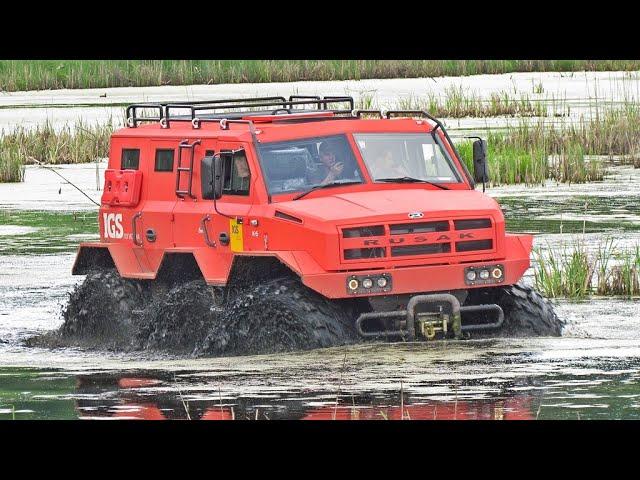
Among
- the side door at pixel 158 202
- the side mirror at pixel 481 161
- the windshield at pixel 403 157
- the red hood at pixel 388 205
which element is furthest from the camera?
the side door at pixel 158 202

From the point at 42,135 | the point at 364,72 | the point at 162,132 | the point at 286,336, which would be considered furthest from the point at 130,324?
the point at 364,72

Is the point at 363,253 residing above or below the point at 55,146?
below

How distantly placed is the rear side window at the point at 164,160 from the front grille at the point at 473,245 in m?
3.28

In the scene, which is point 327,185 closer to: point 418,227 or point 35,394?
point 418,227

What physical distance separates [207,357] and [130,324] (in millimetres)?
2355

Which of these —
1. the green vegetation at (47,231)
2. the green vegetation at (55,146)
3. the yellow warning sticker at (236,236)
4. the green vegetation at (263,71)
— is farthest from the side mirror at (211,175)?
the green vegetation at (263,71)

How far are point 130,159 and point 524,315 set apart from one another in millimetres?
4446

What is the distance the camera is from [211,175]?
16.3 meters

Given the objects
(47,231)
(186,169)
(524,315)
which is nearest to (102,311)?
(186,169)

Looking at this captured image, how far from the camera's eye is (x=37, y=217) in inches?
1110

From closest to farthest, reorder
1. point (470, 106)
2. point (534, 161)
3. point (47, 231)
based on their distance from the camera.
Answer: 1. point (47, 231)
2. point (534, 161)
3. point (470, 106)

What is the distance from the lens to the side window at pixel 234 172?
1648 centimetres

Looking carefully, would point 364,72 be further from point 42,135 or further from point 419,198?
point 419,198

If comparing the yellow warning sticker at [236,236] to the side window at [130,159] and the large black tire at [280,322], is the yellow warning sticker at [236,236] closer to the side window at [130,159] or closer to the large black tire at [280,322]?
the large black tire at [280,322]
